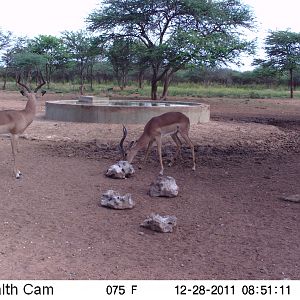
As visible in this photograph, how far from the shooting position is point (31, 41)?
149 feet

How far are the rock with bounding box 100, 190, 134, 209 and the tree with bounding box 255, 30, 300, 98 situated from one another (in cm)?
3246

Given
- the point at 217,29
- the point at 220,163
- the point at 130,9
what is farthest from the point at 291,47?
the point at 220,163

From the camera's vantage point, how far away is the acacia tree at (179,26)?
944 inches

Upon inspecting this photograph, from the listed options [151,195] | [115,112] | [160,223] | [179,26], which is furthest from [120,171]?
[179,26]

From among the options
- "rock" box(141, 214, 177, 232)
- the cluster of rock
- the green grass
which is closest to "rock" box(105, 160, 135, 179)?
the cluster of rock

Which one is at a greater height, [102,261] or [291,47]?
[291,47]

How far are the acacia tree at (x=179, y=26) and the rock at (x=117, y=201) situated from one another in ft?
59.9

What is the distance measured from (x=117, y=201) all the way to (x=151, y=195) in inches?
27.6

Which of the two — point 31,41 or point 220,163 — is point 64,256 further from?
point 31,41

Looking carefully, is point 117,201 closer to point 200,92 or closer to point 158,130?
point 158,130

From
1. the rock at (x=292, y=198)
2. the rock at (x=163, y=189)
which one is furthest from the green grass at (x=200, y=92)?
the rock at (x=292, y=198)

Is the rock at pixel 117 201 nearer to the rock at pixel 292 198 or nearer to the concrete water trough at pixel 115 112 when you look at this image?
the rock at pixel 292 198
